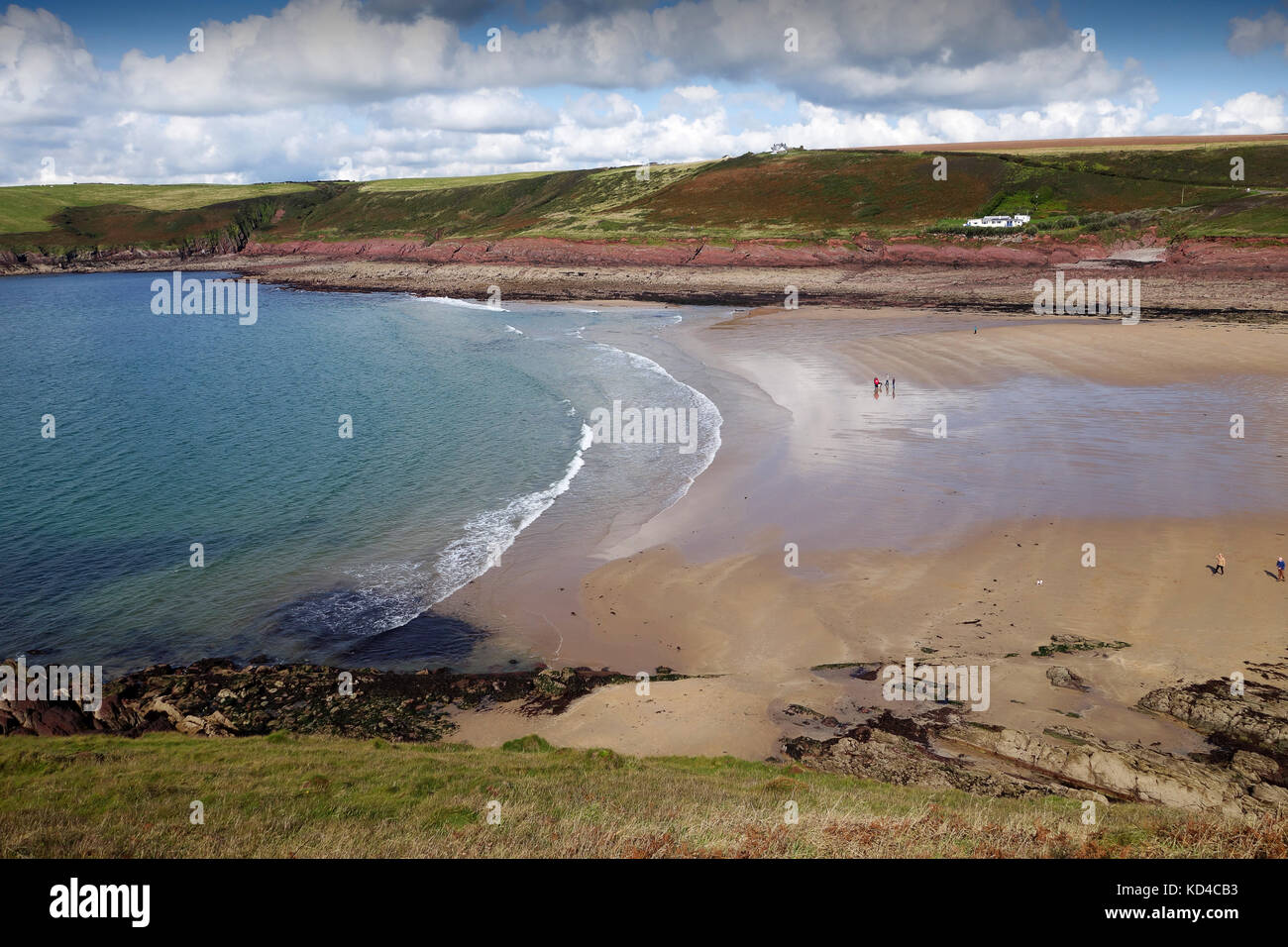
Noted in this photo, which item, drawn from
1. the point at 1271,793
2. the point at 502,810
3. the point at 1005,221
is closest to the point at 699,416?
the point at 1271,793

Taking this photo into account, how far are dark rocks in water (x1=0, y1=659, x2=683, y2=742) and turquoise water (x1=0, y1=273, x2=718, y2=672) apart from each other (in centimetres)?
130

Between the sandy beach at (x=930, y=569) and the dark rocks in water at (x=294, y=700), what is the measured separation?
2.78 ft

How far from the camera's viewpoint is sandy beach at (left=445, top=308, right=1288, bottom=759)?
714 inches

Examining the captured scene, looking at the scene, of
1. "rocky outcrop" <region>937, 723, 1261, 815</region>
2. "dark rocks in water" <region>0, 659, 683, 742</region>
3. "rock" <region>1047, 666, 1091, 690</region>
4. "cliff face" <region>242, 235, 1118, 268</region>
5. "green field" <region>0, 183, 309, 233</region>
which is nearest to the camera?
"rocky outcrop" <region>937, 723, 1261, 815</region>

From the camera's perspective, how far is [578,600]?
942 inches

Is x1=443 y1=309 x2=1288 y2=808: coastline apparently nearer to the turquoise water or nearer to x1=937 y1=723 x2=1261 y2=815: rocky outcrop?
x1=937 y1=723 x2=1261 y2=815: rocky outcrop

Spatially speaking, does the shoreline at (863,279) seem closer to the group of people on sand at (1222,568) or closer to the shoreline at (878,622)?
the shoreline at (878,622)

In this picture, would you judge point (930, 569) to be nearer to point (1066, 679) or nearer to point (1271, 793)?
point (1066, 679)

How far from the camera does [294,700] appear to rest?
744 inches

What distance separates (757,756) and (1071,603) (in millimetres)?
11193

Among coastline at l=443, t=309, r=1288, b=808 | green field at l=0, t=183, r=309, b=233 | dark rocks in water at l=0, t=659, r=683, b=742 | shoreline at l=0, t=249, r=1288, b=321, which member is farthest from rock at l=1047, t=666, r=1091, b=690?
green field at l=0, t=183, r=309, b=233

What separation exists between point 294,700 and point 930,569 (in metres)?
18.1

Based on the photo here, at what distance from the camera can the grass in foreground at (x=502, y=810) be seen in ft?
33.9

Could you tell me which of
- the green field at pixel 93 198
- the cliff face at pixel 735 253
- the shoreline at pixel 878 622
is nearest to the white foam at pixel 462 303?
the cliff face at pixel 735 253
